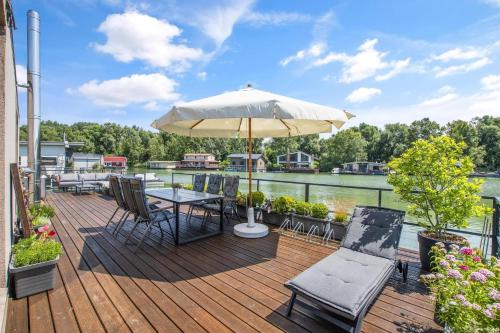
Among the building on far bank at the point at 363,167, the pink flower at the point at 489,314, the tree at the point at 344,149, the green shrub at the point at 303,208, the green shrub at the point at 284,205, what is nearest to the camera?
the pink flower at the point at 489,314

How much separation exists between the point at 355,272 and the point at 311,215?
204cm

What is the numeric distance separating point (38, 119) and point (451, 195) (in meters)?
7.41

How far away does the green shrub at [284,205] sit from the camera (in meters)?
4.56

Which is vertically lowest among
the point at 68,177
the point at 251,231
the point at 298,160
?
the point at 251,231

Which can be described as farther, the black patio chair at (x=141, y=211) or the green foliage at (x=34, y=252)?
the black patio chair at (x=141, y=211)

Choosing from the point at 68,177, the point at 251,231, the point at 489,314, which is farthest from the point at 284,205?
the point at 68,177

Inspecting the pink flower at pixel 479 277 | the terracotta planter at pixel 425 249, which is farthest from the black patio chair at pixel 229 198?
the pink flower at pixel 479 277

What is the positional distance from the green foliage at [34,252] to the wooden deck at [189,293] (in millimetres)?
338

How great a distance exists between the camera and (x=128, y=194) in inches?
150

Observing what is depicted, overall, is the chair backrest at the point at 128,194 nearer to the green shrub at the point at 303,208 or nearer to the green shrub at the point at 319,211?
the green shrub at the point at 303,208

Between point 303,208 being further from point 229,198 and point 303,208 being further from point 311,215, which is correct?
point 229,198

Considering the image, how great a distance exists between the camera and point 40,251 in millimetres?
2369

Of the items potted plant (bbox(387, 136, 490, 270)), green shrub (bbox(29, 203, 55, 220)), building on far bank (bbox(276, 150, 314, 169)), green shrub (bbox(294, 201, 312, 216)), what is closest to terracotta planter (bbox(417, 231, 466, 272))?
potted plant (bbox(387, 136, 490, 270))

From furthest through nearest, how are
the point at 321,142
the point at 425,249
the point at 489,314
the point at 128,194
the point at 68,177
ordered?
the point at 321,142, the point at 68,177, the point at 128,194, the point at 425,249, the point at 489,314
